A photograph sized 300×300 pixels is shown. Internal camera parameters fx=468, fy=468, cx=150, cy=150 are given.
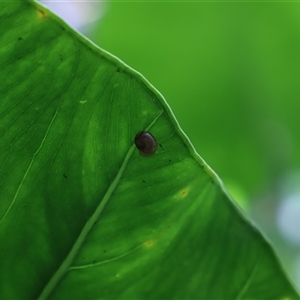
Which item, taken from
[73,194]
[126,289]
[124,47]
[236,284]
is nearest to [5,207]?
[73,194]

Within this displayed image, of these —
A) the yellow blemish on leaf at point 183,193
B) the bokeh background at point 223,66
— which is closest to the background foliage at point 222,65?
the bokeh background at point 223,66

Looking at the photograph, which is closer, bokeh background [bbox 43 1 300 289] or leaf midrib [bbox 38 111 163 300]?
leaf midrib [bbox 38 111 163 300]

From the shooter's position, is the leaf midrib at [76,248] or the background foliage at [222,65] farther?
the background foliage at [222,65]

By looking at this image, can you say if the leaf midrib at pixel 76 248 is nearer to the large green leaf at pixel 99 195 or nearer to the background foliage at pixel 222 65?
the large green leaf at pixel 99 195

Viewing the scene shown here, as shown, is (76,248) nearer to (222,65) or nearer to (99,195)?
(99,195)

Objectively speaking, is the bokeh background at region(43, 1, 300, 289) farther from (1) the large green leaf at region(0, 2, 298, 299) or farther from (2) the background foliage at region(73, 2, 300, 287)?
(1) the large green leaf at region(0, 2, 298, 299)

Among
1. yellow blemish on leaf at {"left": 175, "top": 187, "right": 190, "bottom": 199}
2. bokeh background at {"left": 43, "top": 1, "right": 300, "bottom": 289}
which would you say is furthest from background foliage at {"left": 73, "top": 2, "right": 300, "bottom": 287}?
yellow blemish on leaf at {"left": 175, "top": 187, "right": 190, "bottom": 199}
